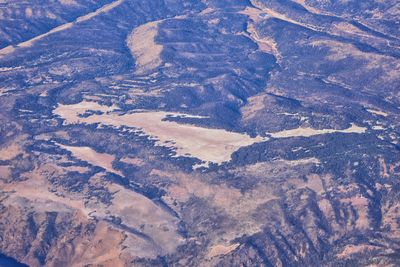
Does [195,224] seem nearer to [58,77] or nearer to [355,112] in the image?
[355,112]

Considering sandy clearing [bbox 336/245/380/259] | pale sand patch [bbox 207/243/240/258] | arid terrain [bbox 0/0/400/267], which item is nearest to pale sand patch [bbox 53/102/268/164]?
arid terrain [bbox 0/0/400/267]

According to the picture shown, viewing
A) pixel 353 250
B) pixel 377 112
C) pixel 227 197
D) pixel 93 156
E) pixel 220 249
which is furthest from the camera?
pixel 377 112

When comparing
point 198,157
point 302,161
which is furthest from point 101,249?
point 302,161

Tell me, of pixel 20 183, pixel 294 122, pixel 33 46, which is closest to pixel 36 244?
Answer: pixel 20 183

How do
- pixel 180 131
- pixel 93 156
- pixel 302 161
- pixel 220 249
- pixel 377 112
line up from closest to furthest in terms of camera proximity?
pixel 220 249, pixel 302 161, pixel 93 156, pixel 180 131, pixel 377 112

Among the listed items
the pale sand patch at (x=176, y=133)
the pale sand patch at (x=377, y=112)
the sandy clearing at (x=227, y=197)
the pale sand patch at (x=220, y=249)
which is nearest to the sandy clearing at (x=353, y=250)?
the sandy clearing at (x=227, y=197)

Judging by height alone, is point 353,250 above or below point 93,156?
above

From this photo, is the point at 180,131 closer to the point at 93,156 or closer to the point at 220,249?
the point at 93,156
